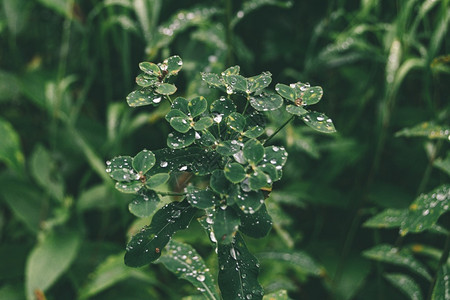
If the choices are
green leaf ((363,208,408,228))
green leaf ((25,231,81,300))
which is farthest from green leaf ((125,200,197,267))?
green leaf ((25,231,81,300))

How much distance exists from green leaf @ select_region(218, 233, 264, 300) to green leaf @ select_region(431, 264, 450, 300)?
1.25ft

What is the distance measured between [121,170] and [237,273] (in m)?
0.20

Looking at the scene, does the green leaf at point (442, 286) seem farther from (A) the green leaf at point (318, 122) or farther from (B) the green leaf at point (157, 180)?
(B) the green leaf at point (157, 180)

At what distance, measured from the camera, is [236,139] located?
0.55 metres

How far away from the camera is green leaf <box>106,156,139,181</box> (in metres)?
0.53

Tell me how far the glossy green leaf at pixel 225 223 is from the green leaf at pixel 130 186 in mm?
98

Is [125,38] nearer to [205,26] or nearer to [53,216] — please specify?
[205,26]

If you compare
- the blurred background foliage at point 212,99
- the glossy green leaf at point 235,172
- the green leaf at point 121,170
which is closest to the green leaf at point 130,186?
the green leaf at point 121,170

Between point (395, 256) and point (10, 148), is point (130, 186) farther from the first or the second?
point (10, 148)

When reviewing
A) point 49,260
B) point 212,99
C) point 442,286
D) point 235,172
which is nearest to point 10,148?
point 49,260

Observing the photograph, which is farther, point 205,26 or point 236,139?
point 205,26

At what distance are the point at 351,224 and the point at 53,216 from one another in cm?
104

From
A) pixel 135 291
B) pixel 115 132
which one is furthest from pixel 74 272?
pixel 115 132

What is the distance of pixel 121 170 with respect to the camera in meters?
0.54
